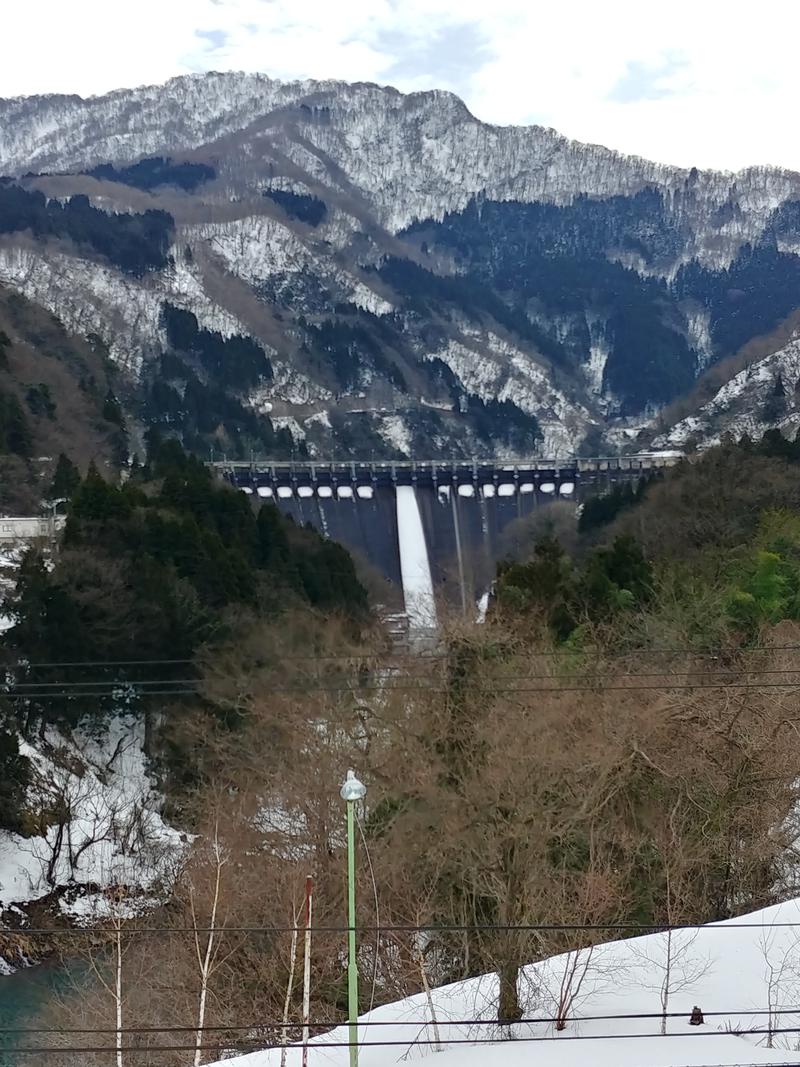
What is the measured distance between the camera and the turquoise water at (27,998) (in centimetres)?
1852

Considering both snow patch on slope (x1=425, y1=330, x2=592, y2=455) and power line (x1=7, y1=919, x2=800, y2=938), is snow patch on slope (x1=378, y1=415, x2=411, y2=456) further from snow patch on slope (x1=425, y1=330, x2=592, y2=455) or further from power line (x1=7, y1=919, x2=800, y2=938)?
power line (x1=7, y1=919, x2=800, y2=938)

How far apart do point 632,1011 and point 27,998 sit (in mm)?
14350

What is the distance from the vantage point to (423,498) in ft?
272

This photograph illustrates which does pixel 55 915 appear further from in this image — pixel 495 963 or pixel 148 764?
pixel 495 963

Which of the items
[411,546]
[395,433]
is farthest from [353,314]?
[411,546]

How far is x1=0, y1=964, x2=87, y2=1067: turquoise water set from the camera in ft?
60.8

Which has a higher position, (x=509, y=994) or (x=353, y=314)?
(x=353, y=314)

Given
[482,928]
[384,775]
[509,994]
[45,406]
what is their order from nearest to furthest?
[482,928]
[509,994]
[384,775]
[45,406]

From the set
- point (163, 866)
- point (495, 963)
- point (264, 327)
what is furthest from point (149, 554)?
point (264, 327)

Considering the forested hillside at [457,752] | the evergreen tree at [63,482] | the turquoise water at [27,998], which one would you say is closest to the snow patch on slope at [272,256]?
the evergreen tree at [63,482]

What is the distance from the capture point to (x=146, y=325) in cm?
11494

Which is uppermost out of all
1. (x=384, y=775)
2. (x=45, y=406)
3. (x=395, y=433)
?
(x=395, y=433)

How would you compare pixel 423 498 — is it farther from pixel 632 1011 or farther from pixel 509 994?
pixel 509 994

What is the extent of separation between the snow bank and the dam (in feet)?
186
